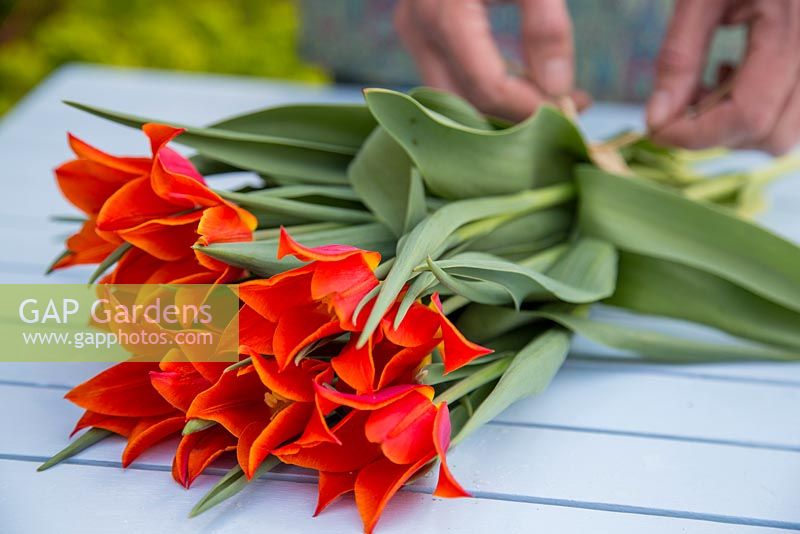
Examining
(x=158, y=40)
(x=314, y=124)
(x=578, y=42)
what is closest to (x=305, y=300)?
(x=314, y=124)

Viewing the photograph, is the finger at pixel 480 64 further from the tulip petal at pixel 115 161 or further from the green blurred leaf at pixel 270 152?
the tulip petal at pixel 115 161

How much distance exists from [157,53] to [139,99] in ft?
3.57

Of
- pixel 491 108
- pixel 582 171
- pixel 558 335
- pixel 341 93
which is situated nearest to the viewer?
pixel 558 335

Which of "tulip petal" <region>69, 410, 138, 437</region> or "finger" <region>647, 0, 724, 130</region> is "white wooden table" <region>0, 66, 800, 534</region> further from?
"finger" <region>647, 0, 724, 130</region>

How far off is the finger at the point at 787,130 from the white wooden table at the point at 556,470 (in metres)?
0.26

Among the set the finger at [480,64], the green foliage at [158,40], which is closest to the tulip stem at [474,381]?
the finger at [480,64]

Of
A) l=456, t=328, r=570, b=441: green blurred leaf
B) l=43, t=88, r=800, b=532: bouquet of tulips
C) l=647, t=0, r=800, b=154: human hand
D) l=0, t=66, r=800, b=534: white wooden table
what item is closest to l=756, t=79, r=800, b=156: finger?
l=647, t=0, r=800, b=154: human hand

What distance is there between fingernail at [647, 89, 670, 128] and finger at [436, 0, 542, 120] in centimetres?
11

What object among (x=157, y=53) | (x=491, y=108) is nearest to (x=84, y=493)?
(x=491, y=108)

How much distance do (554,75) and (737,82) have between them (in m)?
0.15

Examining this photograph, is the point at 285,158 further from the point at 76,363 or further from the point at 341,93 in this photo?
the point at 341,93

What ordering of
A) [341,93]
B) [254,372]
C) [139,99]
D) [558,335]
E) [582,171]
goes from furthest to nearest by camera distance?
[341,93], [139,99], [582,171], [558,335], [254,372]

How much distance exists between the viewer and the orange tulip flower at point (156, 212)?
426 millimetres

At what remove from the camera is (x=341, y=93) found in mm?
1262
